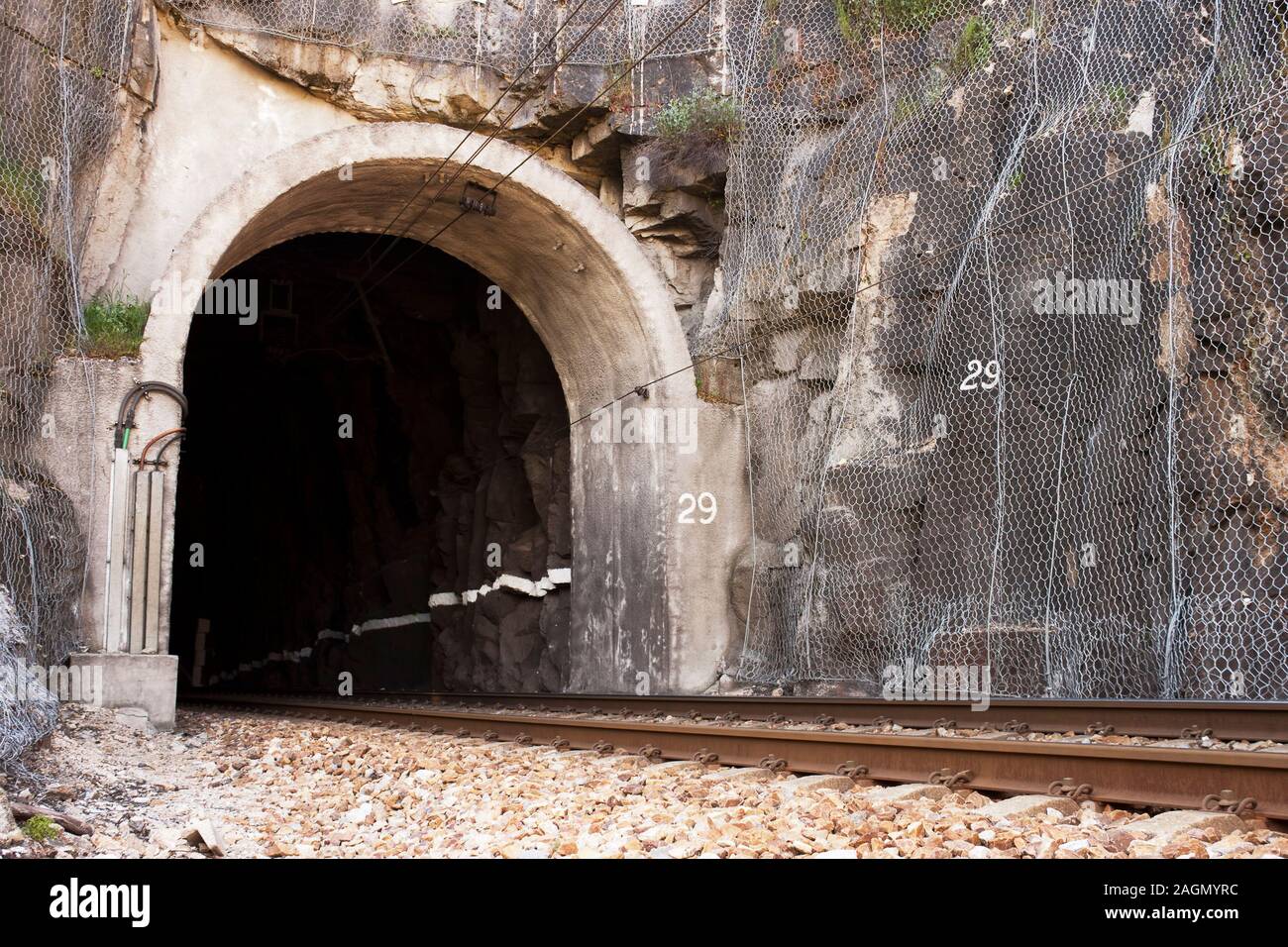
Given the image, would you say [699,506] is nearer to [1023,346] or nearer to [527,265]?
[527,265]

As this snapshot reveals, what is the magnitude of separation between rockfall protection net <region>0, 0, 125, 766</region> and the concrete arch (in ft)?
3.74

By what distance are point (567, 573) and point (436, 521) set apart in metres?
5.09

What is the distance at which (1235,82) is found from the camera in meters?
7.53

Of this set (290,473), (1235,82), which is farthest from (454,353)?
(1235,82)

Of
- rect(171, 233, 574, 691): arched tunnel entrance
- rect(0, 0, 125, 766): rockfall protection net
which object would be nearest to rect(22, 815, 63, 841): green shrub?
rect(0, 0, 125, 766): rockfall protection net

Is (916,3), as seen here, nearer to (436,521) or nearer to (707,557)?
(707,557)

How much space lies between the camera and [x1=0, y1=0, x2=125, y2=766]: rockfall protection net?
28.2 ft

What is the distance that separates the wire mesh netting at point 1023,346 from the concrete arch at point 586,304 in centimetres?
83

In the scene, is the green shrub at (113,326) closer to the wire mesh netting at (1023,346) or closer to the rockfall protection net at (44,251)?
the rockfall protection net at (44,251)

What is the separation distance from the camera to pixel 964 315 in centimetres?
932

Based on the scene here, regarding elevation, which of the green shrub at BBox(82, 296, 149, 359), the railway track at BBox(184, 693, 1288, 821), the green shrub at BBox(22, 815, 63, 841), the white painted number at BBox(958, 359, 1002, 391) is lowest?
the green shrub at BBox(22, 815, 63, 841)

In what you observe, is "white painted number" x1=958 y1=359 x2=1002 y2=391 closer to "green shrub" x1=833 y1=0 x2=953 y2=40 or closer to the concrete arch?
"green shrub" x1=833 y1=0 x2=953 y2=40

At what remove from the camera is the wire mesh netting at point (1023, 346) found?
7316 mm

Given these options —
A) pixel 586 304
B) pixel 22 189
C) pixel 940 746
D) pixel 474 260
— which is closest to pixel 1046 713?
pixel 940 746
